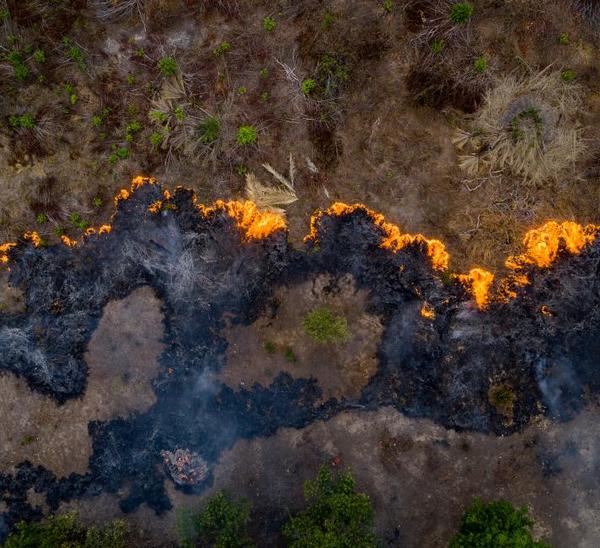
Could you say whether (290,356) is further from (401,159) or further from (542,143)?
(542,143)

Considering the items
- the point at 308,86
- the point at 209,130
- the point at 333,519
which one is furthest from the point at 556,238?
the point at 209,130

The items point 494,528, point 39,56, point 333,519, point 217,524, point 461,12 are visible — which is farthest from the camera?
point 39,56

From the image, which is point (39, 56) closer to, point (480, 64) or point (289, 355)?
point (289, 355)

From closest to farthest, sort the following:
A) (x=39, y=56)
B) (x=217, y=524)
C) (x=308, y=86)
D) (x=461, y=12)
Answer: (x=217, y=524) → (x=461, y=12) → (x=308, y=86) → (x=39, y=56)

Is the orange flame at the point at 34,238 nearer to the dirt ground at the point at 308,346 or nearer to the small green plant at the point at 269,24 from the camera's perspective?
the dirt ground at the point at 308,346

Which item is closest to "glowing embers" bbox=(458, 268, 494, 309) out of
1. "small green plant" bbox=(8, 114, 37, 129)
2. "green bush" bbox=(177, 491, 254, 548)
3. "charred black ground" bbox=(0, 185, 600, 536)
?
"charred black ground" bbox=(0, 185, 600, 536)

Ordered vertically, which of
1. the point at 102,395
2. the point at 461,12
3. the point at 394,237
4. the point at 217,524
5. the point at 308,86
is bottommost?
the point at 217,524

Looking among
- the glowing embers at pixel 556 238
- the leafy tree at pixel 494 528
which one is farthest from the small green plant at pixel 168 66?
the leafy tree at pixel 494 528

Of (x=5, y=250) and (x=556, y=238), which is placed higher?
(x=556, y=238)
